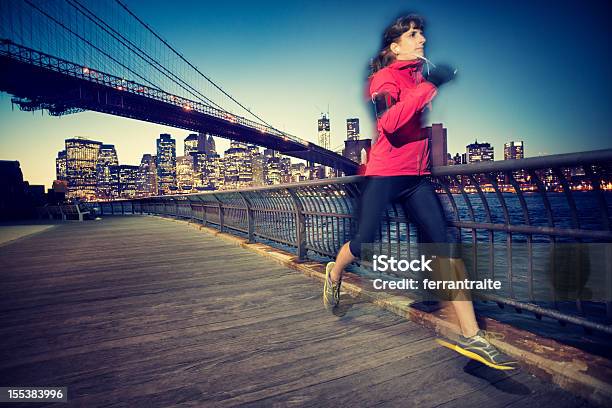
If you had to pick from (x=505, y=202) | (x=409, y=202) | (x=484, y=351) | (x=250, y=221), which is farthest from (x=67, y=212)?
(x=484, y=351)

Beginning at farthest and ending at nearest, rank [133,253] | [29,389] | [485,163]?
[133,253] → [485,163] → [29,389]

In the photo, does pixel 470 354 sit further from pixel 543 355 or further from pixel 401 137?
pixel 401 137

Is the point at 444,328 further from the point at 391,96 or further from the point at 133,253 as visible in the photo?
the point at 133,253

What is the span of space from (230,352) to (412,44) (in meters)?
2.33

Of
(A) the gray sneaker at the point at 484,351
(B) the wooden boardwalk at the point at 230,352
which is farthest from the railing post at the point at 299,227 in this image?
(A) the gray sneaker at the point at 484,351

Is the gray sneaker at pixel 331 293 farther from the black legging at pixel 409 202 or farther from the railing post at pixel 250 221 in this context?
the railing post at pixel 250 221

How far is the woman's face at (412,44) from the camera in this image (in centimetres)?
215

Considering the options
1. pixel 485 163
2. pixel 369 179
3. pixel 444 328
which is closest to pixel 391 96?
pixel 369 179

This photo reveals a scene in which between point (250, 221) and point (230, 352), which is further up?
point (250, 221)

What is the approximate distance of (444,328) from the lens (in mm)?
2338

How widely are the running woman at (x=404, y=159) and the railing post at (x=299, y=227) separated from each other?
2433 millimetres

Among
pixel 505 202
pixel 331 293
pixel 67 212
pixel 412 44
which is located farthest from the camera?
pixel 67 212

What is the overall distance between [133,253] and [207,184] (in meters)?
163

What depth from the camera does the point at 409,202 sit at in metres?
2.34
